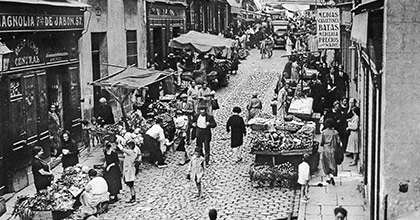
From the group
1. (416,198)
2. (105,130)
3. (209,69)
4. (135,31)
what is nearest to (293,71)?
(209,69)

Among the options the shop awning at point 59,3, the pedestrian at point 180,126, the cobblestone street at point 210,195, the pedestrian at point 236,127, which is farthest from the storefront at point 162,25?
the pedestrian at point 236,127

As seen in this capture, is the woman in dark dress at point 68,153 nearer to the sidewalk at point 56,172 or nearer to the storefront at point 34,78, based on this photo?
the sidewalk at point 56,172

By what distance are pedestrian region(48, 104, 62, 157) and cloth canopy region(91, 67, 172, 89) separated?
4.91 ft

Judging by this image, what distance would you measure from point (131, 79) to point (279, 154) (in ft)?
19.9

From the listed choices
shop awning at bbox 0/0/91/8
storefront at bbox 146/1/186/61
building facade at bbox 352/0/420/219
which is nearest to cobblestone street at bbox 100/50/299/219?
→ building facade at bbox 352/0/420/219

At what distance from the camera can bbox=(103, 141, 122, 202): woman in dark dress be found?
54.1 ft

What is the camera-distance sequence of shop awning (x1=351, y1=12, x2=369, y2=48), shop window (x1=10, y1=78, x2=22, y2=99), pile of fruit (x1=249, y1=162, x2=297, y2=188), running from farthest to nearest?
1. shop window (x1=10, y1=78, x2=22, y2=99)
2. pile of fruit (x1=249, y1=162, x2=297, y2=188)
3. shop awning (x1=351, y1=12, x2=369, y2=48)

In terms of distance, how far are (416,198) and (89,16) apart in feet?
52.5

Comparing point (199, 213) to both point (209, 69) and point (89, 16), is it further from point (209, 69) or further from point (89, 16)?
point (209, 69)

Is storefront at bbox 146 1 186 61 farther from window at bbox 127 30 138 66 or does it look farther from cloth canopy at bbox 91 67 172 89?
cloth canopy at bbox 91 67 172 89

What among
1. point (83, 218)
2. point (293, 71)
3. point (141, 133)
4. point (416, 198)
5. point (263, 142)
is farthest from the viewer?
point (293, 71)

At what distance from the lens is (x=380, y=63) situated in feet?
37.8

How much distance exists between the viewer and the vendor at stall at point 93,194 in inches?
587

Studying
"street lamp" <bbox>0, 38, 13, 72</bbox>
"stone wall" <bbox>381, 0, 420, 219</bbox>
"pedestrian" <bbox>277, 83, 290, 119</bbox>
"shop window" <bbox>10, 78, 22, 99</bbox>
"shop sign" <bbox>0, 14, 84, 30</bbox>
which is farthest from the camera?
"pedestrian" <bbox>277, 83, 290, 119</bbox>
